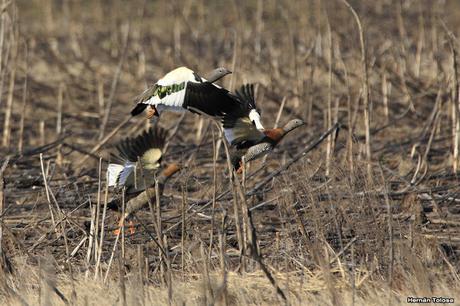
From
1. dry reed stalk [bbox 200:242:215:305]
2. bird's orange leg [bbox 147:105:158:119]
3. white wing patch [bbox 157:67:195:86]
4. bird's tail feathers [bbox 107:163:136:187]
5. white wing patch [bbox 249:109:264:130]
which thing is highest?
white wing patch [bbox 157:67:195:86]

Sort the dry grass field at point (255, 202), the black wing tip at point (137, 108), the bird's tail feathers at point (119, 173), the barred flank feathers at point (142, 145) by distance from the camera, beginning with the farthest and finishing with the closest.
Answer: the black wing tip at point (137, 108)
the bird's tail feathers at point (119, 173)
the barred flank feathers at point (142, 145)
the dry grass field at point (255, 202)

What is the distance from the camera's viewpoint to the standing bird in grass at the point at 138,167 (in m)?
6.65

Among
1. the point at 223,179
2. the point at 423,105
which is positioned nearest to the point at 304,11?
the point at 423,105

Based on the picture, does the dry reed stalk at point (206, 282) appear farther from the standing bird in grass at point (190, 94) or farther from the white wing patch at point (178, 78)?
the white wing patch at point (178, 78)

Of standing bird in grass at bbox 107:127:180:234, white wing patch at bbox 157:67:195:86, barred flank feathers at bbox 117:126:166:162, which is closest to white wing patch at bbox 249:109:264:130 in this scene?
white wing patch at bbox 157:67:195:86

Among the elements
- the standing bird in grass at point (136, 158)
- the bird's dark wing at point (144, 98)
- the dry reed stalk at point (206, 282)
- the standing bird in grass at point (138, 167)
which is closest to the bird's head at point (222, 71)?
the bird's dark wing at point (144, 98)

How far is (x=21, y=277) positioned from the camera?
5934 millimetres

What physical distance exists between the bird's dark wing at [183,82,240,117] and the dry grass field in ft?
1.57

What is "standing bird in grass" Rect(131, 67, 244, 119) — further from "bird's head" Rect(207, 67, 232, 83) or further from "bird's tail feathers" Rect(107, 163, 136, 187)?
"bird's tail feathers" Rect(107, 163, 136, 187)

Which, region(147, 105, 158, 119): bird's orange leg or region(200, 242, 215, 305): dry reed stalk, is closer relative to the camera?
region(200, 242, 215, 305): dry reed stalk

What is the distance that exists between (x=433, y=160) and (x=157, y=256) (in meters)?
3.65

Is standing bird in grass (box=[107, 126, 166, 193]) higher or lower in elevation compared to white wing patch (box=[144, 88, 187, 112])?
lower

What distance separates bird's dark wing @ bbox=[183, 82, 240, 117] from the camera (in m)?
7.16

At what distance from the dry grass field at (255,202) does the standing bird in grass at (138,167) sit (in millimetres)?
183
